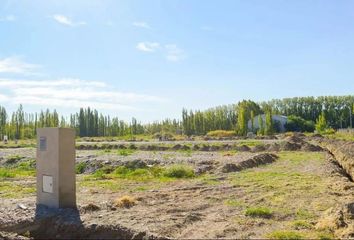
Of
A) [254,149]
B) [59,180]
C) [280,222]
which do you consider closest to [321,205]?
[280,222]

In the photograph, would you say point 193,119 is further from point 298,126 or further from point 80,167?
point 80,167

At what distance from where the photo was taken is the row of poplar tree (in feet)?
302

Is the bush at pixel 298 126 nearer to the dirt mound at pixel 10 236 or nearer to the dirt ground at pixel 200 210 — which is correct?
the dirt ground at pixel 200 210

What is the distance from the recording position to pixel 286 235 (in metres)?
8.13

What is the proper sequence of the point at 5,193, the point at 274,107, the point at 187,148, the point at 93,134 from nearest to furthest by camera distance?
1. the point at 5,193
2. the point at 187,148
3. the point at 93,134
4. the point at 274,107

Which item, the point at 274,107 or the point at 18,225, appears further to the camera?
the point at 274,107

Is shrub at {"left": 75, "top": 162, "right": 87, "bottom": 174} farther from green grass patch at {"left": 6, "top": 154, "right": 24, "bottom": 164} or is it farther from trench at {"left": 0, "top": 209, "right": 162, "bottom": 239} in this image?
trench at {"left": 0, "top": 209, "right": 162, "bottom": 239}

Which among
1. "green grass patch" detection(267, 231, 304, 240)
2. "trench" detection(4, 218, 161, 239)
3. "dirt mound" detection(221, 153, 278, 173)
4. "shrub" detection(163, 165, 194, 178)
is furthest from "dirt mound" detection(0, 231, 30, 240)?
Result: "dirt mound" detection(221, 153, 278, 173)

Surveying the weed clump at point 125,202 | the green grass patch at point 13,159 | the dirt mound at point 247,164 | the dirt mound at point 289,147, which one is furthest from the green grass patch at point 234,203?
the dirt mound at point 289,147

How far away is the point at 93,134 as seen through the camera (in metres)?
102

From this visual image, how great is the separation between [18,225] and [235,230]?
17.2ft

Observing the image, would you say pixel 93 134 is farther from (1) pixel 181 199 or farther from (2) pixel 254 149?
(1) pixel 181 199

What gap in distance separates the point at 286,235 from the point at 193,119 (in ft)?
290

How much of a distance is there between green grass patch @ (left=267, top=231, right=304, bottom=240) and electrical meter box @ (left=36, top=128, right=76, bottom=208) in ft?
19.0
